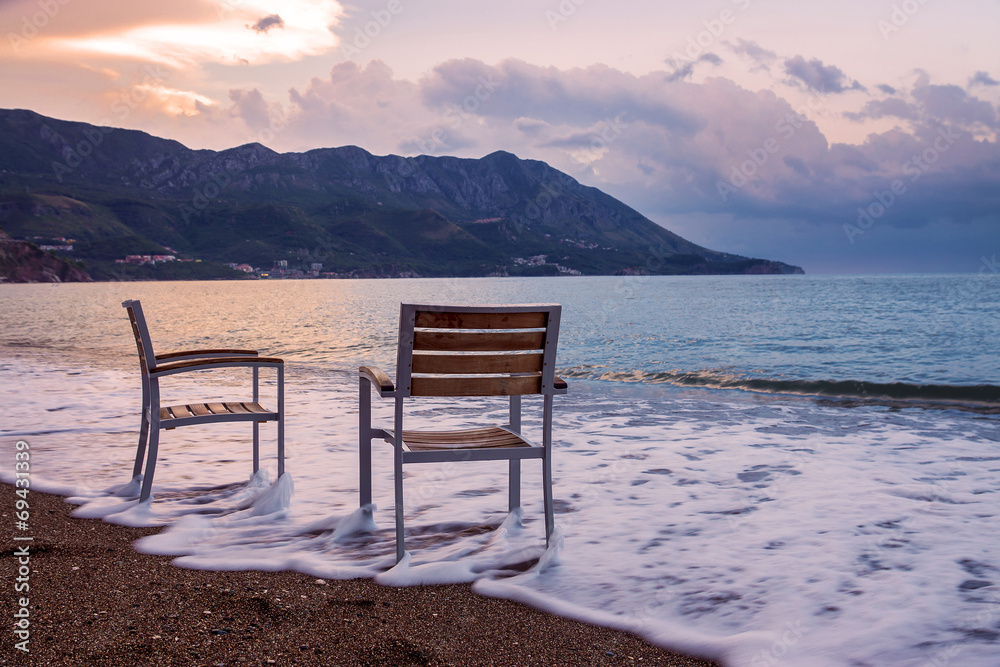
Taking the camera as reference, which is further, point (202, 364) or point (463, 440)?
point (202, 364)

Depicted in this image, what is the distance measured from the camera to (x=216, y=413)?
4.52 metres

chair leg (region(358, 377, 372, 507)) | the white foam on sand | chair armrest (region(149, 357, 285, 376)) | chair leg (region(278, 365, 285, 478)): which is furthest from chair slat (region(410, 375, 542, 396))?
chair leg (region(278, 365, 285, 478))

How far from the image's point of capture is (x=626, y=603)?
10.2 ft

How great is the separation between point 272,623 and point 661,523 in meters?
2.59

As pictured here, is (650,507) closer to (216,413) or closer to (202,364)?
(216,413)

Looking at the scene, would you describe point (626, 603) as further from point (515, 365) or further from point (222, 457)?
point (222, 457)

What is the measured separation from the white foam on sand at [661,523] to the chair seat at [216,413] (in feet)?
1.77

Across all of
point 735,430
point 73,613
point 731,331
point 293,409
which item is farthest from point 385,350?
point 73,613

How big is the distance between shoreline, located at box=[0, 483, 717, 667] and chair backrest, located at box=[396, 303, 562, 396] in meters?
1.01

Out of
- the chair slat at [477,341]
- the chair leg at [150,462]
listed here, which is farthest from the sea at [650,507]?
the chair slat at [477,341]

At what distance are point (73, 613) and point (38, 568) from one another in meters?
0.73

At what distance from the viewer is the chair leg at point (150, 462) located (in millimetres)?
4438

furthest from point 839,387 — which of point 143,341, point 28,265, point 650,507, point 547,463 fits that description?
point 28,265

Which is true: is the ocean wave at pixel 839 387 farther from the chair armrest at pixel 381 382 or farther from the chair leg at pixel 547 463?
the chair armrest at pixel 381 382
